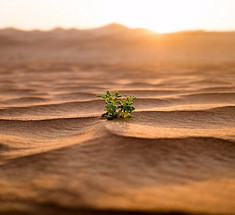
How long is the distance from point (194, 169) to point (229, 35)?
72.8ft

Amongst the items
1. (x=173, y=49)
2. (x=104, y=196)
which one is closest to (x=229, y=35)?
(x=173, y=49)

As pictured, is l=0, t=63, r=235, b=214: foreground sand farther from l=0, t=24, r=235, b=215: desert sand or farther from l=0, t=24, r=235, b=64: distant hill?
l=0, t=24, r=235, b=64: distant hill

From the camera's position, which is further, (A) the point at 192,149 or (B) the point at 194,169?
(A) the point at 192,149

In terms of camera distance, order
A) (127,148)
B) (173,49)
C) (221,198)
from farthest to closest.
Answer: (173,49), (127,148), (221,198)

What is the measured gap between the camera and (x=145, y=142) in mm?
1334

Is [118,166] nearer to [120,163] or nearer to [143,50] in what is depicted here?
[120,163]

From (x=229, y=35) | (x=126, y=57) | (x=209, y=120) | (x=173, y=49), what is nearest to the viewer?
(x=209, y=120)

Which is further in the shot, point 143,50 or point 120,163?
point 143,50

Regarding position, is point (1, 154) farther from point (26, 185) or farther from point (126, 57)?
point (126, 57)

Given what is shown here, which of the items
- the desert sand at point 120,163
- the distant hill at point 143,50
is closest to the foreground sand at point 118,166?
the desert sand at point 120,163

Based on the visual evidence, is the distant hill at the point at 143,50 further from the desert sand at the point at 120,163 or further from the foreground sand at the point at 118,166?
the foreground sand at the point at 118,166

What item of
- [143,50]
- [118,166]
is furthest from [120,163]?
[143,50]

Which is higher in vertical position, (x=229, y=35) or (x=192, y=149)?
(x=229, y=35)

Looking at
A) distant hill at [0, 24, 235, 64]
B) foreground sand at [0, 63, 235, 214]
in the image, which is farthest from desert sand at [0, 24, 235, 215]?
distant hill at [0, 24, 235, 64]
